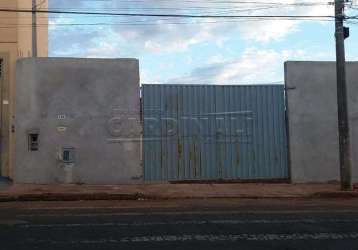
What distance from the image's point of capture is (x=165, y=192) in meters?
15.7

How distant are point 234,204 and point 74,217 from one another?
430cm

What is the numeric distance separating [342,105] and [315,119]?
6.75 ft

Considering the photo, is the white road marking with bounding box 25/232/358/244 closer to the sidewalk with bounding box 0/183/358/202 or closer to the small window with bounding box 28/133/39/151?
the sidewalk with bounding box 0/183/358/202

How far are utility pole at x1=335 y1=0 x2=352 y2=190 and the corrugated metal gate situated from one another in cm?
225

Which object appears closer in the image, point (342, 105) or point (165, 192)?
point (165, 192)

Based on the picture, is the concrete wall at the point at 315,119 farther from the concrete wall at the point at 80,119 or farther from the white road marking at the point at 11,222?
the white road marking at the point at 11,222

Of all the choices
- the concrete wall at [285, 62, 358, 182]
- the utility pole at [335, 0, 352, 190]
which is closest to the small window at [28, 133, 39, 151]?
the concrete wall at [285, 62, 358, 182]

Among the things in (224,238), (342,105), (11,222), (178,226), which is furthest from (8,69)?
(224,238)

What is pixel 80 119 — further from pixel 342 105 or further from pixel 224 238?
pixel 224 238

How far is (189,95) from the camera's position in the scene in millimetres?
17719

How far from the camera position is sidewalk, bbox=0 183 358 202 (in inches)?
586

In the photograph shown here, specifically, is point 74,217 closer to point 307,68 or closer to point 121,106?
point 121,106

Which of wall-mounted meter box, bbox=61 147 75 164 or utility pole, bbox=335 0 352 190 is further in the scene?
wall-mounted meter box, bbox=61 147 75 164

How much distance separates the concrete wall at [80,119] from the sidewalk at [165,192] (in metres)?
0.69
